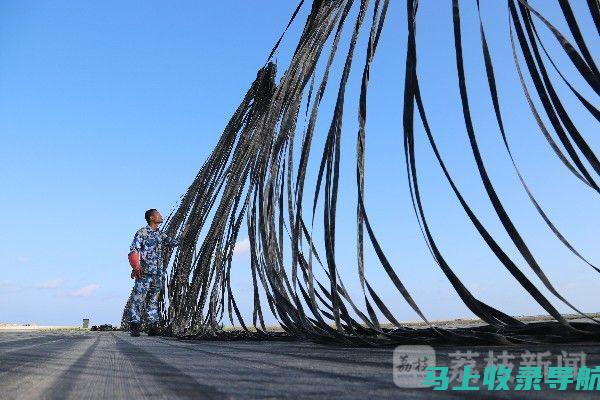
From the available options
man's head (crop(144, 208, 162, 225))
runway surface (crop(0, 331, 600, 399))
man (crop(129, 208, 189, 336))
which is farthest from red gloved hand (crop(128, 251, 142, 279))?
runway surface (crop(0, 331, 600, 399))

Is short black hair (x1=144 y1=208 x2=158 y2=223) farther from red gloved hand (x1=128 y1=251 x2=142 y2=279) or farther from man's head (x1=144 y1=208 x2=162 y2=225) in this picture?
red gloved hand (x1=128 y1=251 x2=142 y2=279)

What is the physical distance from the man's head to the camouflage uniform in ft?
0.24

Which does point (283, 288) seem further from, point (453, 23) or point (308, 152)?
point (453, 23)

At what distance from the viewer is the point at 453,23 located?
1047 mm

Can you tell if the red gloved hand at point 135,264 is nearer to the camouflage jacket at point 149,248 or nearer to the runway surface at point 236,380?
the camouflage jacket at point 149,248

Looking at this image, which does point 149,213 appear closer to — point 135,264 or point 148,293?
point 135,264

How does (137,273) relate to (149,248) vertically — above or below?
below

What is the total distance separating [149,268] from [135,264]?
11 centimetres

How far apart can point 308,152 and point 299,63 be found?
35cm

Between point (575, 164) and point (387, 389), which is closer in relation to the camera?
point (387, 389)

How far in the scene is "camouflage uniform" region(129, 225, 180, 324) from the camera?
3943 millimetres

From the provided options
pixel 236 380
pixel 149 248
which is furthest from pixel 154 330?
pixel 236 380

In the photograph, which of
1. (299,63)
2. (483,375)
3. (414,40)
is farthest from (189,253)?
(483,375)

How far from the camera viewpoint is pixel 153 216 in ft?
13.4
